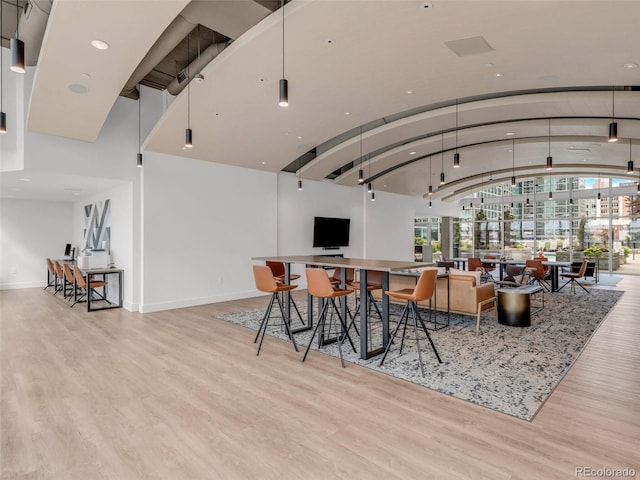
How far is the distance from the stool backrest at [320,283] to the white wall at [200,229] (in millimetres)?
4108

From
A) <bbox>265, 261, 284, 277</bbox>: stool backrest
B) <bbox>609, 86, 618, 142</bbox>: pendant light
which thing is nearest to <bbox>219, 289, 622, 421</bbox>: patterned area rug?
<bbox>265, 261, 284, 277</bbox>: stool backrest

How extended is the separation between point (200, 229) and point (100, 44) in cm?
428

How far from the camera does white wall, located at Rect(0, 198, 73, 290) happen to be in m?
9.59

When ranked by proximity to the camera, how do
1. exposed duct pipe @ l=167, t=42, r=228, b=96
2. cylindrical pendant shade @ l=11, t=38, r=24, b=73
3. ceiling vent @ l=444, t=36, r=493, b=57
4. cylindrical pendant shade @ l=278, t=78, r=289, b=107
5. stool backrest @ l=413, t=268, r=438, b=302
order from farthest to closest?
exposed duct pipe @ l=167, t=42, r=228, b=96
ceiling vent @ l=444, t=36, r=493, b=57
stool backrest @ l=413, t=268, r=438, b=302
cylindrical pendant shade @ l=278, t=78, r=289, b=107
cylindrical pendant shade @ l=11, t=38, r=24, b=73

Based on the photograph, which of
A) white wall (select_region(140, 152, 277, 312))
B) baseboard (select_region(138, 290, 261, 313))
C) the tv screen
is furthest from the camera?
the tv screen

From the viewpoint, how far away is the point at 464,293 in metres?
5.55

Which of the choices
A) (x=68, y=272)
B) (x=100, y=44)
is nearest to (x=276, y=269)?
(x=100, y=44)

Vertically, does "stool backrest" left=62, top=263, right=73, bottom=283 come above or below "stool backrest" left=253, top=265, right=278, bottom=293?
below

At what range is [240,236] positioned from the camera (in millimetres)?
8062

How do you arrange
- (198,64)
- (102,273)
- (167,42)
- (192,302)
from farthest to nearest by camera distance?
(192,302), (102,273), (198,64), (167,42)

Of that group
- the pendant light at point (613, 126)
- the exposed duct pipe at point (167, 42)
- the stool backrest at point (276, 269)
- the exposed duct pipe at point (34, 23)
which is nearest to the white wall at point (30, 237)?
the exposed duct pipe at point (34, 23)

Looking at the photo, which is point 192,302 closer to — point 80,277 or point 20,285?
point 80,277

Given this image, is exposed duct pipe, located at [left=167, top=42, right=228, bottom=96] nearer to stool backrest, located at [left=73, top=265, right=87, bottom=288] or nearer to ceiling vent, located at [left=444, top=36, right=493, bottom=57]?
ceiling vent, located at [left=444, top=36, right=493, bottom=57]

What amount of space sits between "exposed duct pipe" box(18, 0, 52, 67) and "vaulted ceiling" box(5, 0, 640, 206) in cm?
71
